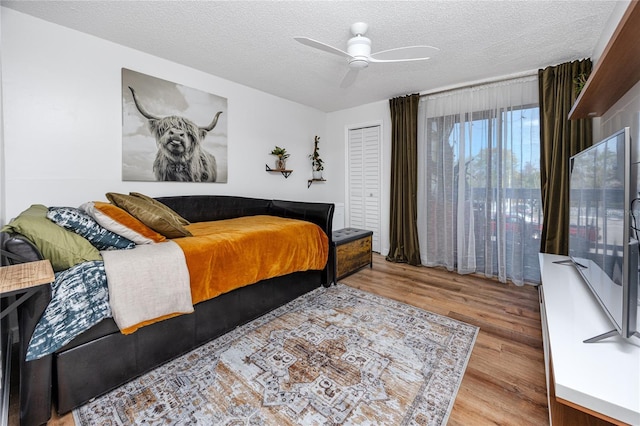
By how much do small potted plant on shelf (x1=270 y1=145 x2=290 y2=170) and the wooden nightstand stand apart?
1.33 metres

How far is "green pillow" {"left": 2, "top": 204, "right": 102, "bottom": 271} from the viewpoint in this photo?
52.0 inches

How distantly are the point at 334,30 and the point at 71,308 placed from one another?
2.47m

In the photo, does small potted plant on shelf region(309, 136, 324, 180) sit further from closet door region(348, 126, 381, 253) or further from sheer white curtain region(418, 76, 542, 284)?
sheer white curtain region(418, 76, 542, 284)

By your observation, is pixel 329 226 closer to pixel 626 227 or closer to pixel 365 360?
pixel 365 360

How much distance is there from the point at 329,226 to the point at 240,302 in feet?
3.88

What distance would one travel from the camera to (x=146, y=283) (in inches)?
60.4

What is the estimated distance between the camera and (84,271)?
1.37 m

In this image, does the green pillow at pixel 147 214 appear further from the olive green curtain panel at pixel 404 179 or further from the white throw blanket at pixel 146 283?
the olive green curtain panel at pixel 404 179

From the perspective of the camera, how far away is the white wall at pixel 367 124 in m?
4.18

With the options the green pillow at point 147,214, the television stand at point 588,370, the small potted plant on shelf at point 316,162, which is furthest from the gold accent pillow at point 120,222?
the small potted plant on shelf at point 316,162

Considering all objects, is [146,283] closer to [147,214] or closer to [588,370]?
[147,214]

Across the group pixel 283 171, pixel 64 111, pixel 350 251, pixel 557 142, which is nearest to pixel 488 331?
pixel 350 251

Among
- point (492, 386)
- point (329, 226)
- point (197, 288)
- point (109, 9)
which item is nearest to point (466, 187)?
point (329, 226)

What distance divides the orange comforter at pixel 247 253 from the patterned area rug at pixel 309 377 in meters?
0.41
